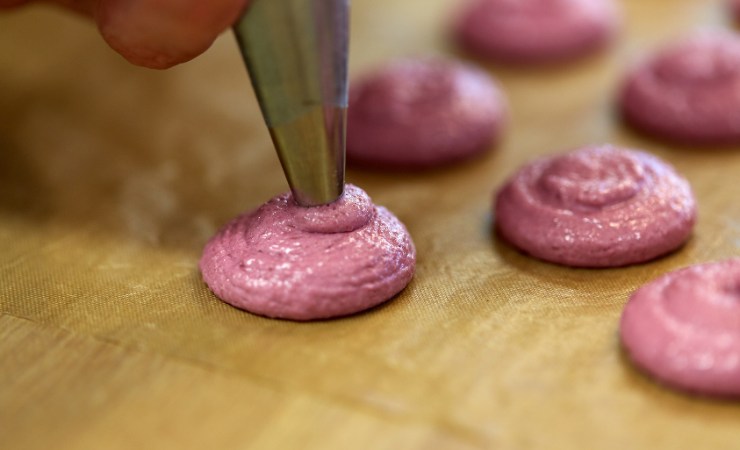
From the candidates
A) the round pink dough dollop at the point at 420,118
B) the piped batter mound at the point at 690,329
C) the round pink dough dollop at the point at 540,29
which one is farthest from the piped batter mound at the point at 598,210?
the round pink dough dollop at the point at 540,29

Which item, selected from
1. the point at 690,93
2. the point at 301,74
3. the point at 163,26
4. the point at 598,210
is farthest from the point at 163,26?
the point at 690,93

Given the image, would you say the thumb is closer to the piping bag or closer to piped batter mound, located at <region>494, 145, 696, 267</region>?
the piping bag

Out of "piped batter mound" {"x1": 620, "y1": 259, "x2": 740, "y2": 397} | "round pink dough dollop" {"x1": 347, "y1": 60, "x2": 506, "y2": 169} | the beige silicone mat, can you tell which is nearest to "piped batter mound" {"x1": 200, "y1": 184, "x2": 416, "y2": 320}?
the beige silicone mat

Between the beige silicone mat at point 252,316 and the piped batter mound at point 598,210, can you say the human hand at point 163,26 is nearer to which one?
the beige silicone mat at point 252,316

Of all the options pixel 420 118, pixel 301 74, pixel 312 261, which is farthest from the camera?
pixel 420 118

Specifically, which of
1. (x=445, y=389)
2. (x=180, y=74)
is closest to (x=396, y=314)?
(x=445, y=389)

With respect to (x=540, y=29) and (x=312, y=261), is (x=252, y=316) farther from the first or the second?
(x=540, y=29)
